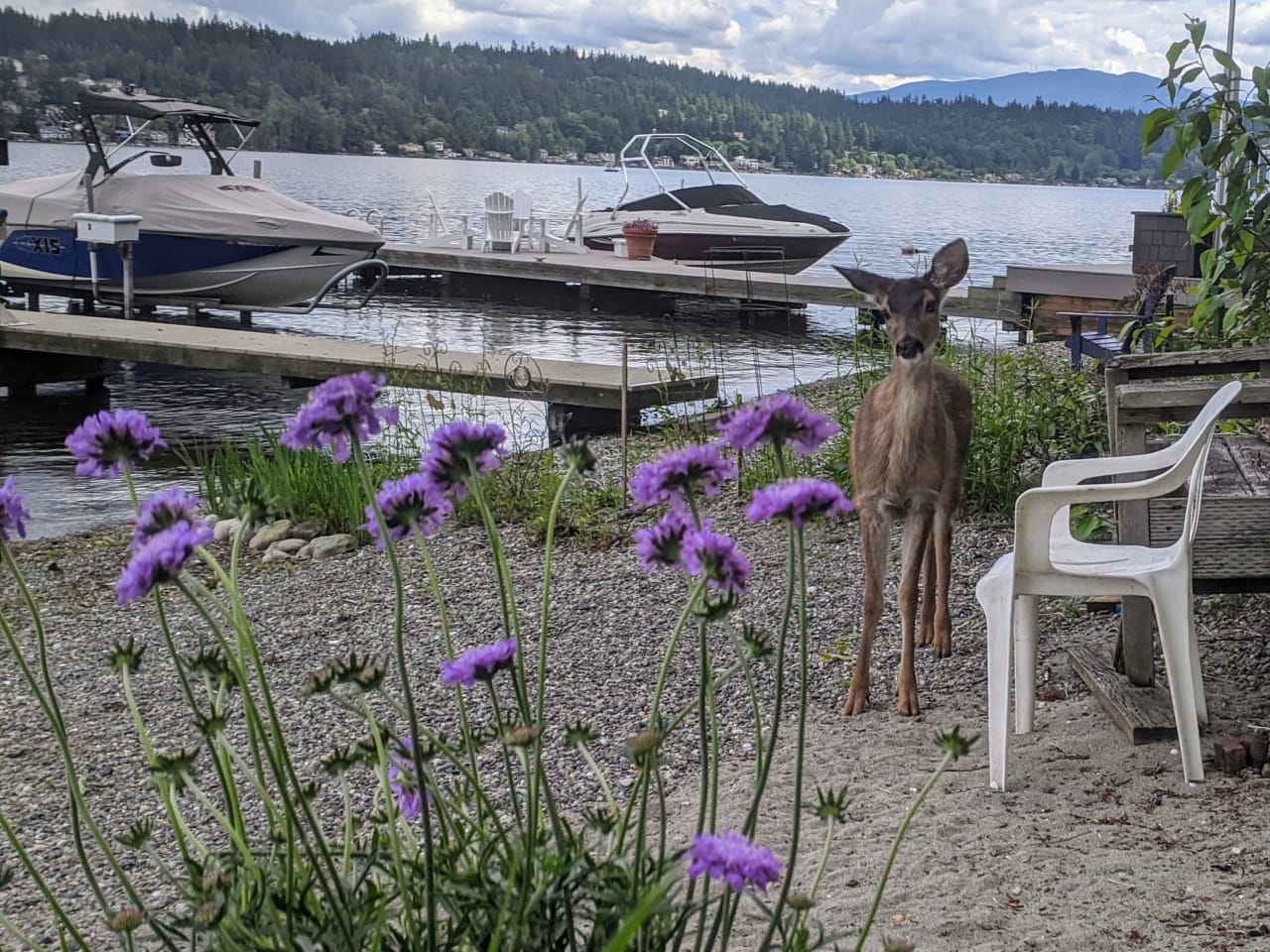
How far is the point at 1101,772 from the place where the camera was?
4004mm

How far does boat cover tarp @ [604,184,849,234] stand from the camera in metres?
29.0

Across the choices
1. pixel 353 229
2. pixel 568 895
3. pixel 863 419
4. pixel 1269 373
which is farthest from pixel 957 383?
pixel 353 229

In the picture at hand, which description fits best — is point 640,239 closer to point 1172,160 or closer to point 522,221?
point 522,221

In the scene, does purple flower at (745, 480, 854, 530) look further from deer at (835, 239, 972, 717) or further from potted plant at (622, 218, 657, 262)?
potted plant at (622, 218, 657, 262)

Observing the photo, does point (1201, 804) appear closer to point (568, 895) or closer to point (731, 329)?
point (568, 895)

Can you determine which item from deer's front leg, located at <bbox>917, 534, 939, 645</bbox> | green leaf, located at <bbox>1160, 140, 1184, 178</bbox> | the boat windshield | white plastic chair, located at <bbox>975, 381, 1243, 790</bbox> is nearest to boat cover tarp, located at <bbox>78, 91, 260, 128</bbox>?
the boat windshield

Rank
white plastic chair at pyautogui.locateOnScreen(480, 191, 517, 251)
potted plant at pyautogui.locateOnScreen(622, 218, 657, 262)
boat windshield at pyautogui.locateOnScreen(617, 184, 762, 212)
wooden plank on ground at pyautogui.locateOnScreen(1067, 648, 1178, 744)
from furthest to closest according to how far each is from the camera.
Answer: boat windshield at pyautogui.locateOnScreen(617, 184, 762, 212), white plastic chair at pyautogui.locateOnScreen(480, 191, 517, 251), potted plant at pyautogui.locateOnScreen(622, 218, 657, 262), wooden plank on ground at pyautogui.locateOnScreen(1067, 648, 1178, 744)

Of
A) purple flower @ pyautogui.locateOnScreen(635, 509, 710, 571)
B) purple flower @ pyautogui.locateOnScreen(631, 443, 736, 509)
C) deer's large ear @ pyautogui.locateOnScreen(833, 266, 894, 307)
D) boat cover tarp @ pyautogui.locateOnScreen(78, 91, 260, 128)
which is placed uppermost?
boat cover tarp @ pyautogui.locateOnScreen(78, 91, 260, 128)

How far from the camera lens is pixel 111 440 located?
174 cm

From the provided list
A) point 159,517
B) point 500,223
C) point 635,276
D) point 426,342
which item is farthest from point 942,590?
point 500,223

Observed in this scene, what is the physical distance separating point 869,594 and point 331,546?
4.29m

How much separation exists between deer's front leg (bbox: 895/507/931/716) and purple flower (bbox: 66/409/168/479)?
342cm

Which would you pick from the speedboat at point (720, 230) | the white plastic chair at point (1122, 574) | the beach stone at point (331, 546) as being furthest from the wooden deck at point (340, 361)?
the speedboat at point (720, 230)

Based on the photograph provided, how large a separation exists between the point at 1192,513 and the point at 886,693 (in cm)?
159
